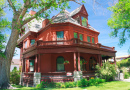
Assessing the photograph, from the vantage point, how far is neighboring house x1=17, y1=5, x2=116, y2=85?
14812 millimetres

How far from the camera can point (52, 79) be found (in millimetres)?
14406

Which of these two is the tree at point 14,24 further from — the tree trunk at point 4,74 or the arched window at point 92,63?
the arched window at point 92,63

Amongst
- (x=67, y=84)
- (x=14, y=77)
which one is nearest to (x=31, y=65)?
(x=14, y=77)

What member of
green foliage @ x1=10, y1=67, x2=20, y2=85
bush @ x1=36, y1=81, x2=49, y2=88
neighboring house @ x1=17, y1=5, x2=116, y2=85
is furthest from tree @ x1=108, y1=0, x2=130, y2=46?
green foliage @ x1=10, y1=67, x2=20, y2=85

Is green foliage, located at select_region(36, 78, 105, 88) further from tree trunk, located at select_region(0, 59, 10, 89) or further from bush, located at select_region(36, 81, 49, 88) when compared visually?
tree trunk, located at select_region(0, 59, 10, 89)

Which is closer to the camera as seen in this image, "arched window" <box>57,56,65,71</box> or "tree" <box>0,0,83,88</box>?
"tree" <box>0,0,83,88</box>

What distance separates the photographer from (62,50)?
594 inches

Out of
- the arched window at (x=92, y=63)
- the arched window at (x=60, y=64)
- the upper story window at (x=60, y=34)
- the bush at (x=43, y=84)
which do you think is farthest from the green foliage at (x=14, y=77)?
the arched window at (x=92, y=63)

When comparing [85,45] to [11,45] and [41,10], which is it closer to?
[41,10]

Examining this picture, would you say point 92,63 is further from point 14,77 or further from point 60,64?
point 14,77

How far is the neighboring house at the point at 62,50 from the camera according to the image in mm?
14812

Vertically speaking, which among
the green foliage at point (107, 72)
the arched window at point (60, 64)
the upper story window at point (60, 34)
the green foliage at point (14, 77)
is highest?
the upper story window at point (60, 34)

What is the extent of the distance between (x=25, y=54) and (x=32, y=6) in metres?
9.24

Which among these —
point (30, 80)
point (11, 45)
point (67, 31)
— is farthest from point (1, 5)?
point (30, 80)
